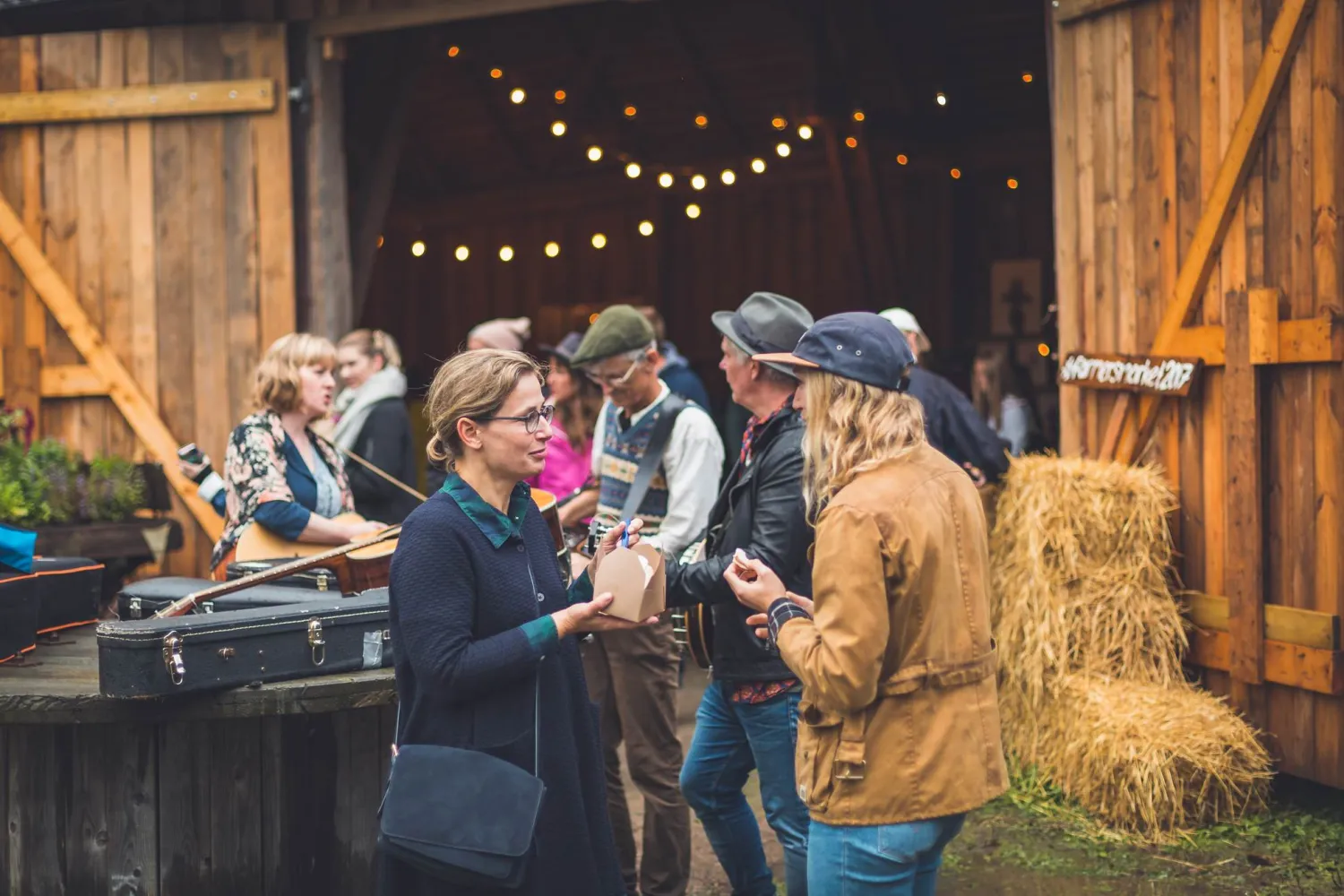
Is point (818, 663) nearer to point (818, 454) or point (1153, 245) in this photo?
point (818, 454)

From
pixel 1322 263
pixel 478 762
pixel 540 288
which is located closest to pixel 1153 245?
pixel 1322 263

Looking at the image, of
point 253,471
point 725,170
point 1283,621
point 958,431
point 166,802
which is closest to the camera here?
point 166,802

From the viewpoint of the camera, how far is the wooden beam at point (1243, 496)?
5.70 metres

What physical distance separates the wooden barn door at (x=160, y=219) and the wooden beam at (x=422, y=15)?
0.30 m

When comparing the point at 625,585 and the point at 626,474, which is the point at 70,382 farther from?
the point at 625,585

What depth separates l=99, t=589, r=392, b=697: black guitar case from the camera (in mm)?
3584

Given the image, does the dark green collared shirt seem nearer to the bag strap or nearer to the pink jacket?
the bag strap

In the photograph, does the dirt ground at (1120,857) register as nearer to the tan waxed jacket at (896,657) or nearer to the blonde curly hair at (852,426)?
the tan waxed jacket at (896,657)

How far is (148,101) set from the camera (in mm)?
7602

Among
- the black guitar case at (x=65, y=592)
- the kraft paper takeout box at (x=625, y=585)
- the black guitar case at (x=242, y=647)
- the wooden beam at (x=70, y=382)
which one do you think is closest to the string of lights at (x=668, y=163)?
the wooden beam at (x=70, y=382)

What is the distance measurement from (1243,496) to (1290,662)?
0.66 m

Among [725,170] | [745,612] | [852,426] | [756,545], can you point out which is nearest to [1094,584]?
[745,612]

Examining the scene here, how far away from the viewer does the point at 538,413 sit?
311 cm

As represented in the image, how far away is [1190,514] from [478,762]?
4.19 metres
